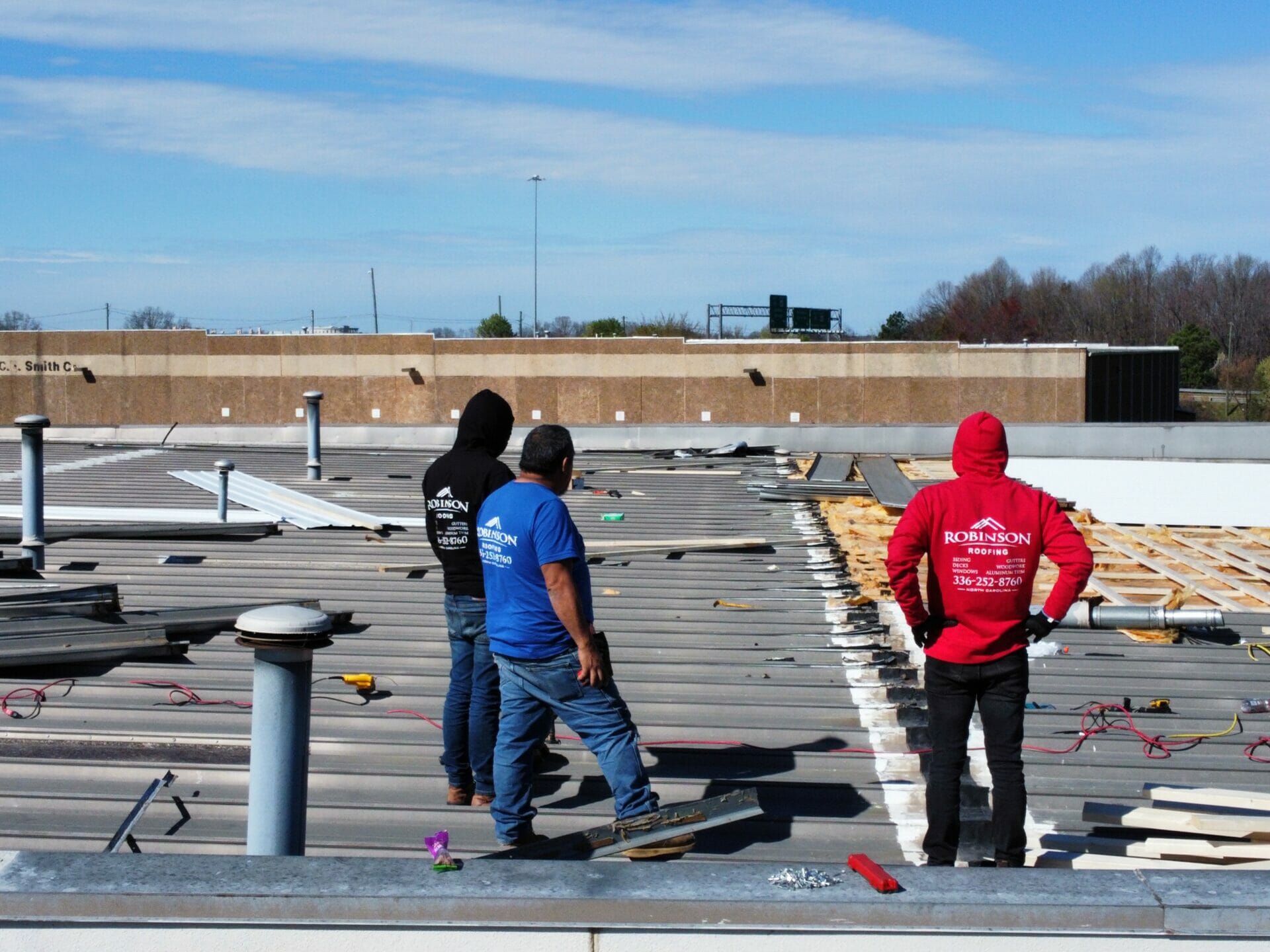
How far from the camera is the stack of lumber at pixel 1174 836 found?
4312 millimetres

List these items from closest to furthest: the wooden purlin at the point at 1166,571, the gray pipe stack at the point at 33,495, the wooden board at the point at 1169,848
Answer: the wooden board at the point at 1169,848
the gray pipe stack at the point at 33,495
the wooden purlin at the point at 1166,571

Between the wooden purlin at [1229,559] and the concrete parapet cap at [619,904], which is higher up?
the concrete parapet cap at [619,904]

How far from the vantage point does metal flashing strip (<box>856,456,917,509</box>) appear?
44.9 ft

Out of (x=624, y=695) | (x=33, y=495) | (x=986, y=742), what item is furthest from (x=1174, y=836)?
(x=33, y=495)

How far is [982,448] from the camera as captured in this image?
4.75 meters

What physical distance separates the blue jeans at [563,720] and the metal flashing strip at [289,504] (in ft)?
23.0

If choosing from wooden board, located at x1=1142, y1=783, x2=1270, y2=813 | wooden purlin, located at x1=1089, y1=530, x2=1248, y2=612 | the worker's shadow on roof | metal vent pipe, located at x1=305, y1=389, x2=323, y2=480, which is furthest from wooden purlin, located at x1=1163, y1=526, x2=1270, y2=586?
metal vent pipe, located at x1=305, y1=389, x2=323, y2=480

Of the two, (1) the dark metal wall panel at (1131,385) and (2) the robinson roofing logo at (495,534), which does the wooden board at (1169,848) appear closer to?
(2) the robinson roofing logo at (495,534)

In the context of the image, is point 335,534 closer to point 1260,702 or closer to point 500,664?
point 500,664

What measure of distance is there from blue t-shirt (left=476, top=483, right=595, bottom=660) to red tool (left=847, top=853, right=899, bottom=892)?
66.9 inches

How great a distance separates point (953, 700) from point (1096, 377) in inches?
1984

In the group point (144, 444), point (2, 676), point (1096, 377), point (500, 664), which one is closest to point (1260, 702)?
point (500, 664)

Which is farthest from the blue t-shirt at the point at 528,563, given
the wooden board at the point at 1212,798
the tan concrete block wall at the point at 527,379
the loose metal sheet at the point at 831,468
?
the tan concrete block wall at the point at 527,379

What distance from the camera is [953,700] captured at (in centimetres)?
473
